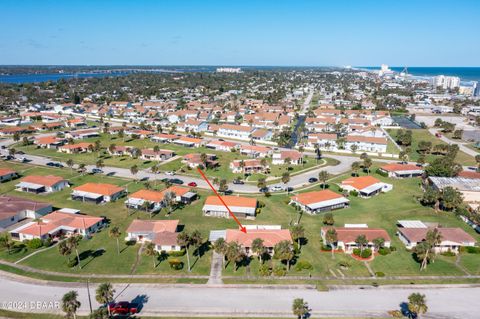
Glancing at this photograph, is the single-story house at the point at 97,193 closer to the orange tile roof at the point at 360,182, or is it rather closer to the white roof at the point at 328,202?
the white roof at the point at 328,202

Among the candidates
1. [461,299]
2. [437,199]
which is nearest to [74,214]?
[461,299]

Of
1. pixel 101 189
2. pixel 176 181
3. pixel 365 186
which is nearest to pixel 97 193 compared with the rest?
pixel 101 189

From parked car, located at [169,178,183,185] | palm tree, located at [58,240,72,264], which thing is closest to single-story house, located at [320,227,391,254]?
palm tree, located at [58,240,72,264]

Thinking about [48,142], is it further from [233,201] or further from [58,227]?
[233,201]

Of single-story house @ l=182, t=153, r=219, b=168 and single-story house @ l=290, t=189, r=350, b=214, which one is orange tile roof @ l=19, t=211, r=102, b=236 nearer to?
single-story house @ l=182, t=153, r=219, b=168

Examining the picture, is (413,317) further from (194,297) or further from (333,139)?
(333,139)

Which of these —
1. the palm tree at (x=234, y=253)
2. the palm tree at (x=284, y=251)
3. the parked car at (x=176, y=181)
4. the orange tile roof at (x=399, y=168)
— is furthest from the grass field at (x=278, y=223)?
the parked car at (x=176, y=181)
